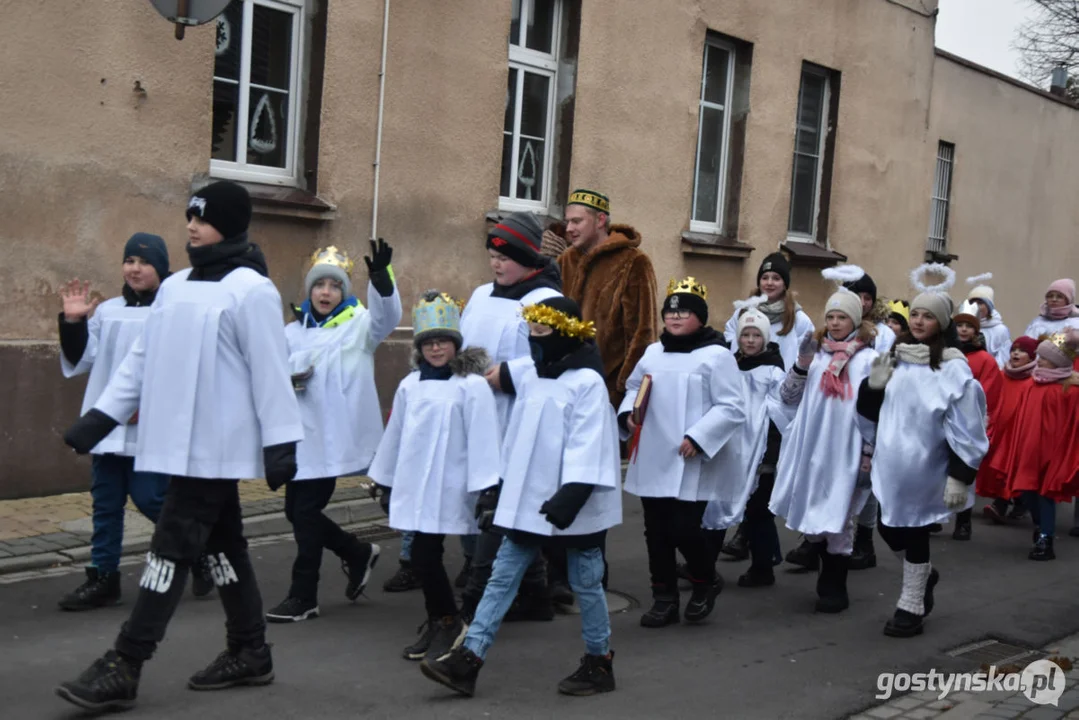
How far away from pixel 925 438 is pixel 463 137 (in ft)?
20.6

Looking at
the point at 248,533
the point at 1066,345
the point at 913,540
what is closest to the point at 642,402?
the point at 913,540

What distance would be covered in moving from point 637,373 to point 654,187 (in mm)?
7627

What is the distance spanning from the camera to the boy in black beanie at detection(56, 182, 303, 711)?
16.2 ft

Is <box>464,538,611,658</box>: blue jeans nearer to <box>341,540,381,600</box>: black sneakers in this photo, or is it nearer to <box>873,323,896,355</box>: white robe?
<box>341,540,381,600</box>: black sneakers

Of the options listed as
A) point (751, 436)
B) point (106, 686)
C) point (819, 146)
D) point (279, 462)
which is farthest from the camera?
point (819, 146)

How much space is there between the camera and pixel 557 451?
17.6ft

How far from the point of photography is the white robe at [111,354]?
21.2ft

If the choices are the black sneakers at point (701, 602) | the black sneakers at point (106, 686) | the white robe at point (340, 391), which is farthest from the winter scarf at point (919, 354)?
the black sneakers at point (106, 686)

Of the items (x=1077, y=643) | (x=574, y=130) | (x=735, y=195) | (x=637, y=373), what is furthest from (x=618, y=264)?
(x=735, y=195)

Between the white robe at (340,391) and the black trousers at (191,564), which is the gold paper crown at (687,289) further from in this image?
the black trousers at (191,564)

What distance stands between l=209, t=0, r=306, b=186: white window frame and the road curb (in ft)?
9.42

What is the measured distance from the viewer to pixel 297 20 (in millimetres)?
10758

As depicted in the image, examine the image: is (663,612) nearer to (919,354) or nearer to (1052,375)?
(919,354)

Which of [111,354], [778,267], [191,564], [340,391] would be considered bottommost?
[191,564]
